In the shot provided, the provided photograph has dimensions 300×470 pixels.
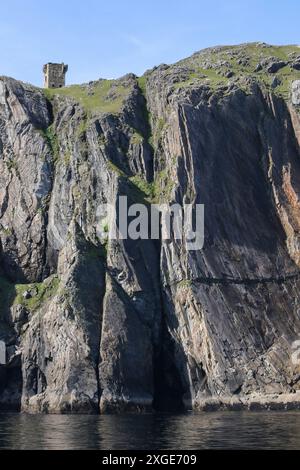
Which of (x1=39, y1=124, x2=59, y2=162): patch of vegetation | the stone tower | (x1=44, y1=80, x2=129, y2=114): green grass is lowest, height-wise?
(x1=39, y1=124, x2=59, y2=162): patch of vegetation

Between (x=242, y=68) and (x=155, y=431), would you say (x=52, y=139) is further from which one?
(x=155, y=431)

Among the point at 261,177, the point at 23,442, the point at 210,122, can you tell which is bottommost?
the point at 23,442

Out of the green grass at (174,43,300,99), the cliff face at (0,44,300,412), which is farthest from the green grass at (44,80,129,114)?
the green grass at (174,43,300,99)

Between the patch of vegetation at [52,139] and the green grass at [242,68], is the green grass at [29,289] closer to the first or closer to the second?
the patch of vegetation at [52,139]

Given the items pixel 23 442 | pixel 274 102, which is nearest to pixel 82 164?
pixel 274 102

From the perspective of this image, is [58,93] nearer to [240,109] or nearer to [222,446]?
[240,109]

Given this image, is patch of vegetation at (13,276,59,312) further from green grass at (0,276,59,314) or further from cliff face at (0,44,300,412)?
cliff face at (0,44,300,412)
